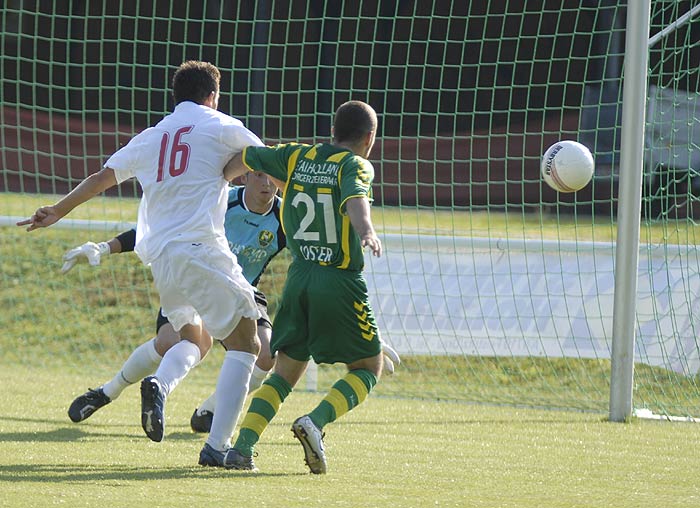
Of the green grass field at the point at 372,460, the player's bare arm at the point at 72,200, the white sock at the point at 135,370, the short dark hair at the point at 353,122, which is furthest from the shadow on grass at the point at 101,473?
the short dark hair at the point at 353,122

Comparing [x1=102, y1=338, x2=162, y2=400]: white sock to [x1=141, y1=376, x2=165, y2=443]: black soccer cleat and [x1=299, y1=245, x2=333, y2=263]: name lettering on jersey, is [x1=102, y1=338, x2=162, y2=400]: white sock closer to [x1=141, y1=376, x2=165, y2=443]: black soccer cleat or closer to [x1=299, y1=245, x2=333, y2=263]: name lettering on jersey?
[x1=141, y1=376, x2=165, y2=443]: black soccer cleat

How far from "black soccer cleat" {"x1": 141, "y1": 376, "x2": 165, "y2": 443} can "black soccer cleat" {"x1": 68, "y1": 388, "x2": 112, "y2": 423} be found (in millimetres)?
1026

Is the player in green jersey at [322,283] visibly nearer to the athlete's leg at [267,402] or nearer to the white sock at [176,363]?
the athlete's leg at [267,402]

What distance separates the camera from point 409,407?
24.3 ft

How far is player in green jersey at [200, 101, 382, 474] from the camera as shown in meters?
4.61

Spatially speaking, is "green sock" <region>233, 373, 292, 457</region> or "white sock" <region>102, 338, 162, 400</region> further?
"white sock" <region>102, 338, 162, 400</region>

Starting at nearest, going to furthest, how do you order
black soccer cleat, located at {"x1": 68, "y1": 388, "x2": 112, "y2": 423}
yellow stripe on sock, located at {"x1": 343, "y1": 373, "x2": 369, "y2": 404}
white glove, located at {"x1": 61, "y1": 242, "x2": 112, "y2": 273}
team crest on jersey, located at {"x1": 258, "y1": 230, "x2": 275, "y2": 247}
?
yellow stripe on sock, located at {"x1": 343, "y1": 373, "x2": 369, "y2": 404}
white glove, located at {"x1": 61, "y1": 242, "x2": 112, "y2": 273}
black soccer cleat, located at {"x1": 68, "y1": 388, "x2": 112, "y2": 423}
team crest on jersey, located at {"x1": 258, "y1": 230, "x2": 275, "y2": 247}

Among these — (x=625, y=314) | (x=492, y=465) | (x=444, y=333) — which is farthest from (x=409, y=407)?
(x=492, y=465)

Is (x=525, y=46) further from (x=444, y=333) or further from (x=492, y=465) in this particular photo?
(x=492, y=465)

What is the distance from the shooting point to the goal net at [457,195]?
7.86 metres

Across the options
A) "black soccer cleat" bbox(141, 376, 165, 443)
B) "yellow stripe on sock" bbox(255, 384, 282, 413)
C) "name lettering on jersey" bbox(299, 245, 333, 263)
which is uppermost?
"name lettering on jersey" bbox(299, 245, 333, 263)

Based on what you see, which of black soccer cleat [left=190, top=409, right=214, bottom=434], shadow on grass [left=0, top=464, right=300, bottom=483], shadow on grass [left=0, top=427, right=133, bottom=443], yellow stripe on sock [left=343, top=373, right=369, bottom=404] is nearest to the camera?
shadow on grass [left=0, top=464, right=300, bottom=483]

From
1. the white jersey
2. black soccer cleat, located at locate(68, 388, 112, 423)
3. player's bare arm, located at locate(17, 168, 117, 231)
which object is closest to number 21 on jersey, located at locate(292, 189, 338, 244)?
the white jersey

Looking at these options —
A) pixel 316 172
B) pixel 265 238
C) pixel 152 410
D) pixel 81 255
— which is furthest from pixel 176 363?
pixel 316 172
